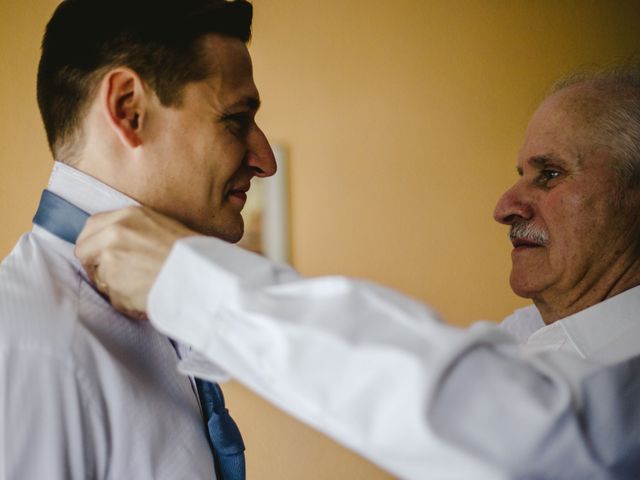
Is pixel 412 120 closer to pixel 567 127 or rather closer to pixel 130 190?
pixel 567 127

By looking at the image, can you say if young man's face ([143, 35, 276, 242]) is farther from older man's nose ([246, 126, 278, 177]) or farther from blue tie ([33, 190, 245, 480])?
blue tie ([33, 190, 245, 480])

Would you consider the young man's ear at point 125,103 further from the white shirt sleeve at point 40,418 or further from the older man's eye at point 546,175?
the older man's eye at point 546,175

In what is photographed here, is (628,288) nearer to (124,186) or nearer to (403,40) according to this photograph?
(124,186)

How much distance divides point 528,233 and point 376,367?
1.00 m

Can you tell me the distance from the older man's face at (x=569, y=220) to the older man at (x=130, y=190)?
0.75 meters

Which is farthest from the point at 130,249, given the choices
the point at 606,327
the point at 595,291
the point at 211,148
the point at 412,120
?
the point at 412,120

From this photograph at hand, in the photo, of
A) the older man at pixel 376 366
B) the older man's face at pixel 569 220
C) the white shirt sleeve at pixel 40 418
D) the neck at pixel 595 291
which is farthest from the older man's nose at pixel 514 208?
the white shirt sleeve at pixel 40 418

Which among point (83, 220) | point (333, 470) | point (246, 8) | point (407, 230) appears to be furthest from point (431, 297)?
point (83, 220)

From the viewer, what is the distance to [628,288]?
1318mm

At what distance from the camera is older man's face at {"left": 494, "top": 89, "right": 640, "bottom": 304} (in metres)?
1.32

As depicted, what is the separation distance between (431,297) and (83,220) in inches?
64.4

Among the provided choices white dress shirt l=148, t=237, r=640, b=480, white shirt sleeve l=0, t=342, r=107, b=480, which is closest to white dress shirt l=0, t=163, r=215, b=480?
white shirt sleeve l=0, t=342, r=107, b=480

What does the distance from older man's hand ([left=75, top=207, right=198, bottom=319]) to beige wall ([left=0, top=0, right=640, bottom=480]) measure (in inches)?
60.4

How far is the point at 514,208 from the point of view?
4.75ft
